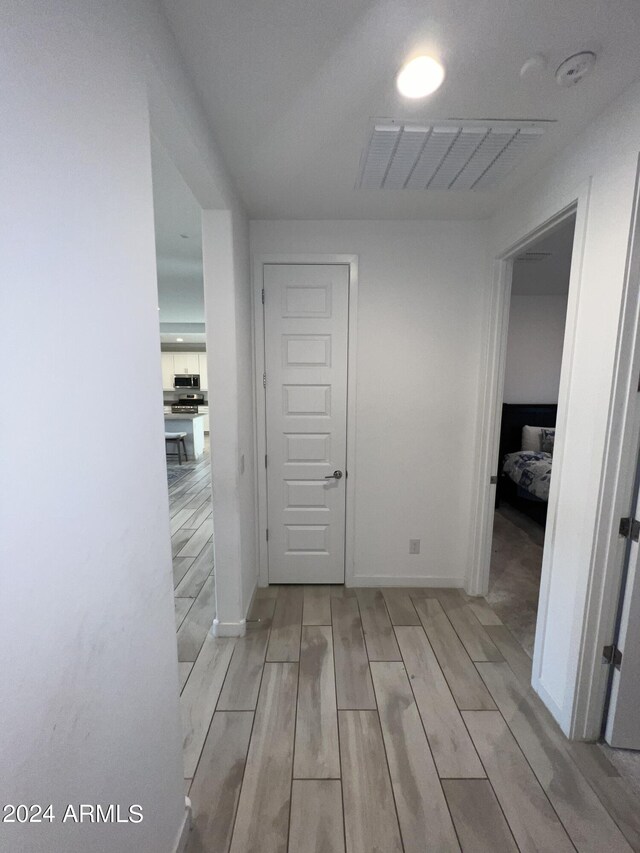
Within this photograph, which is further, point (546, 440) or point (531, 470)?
point (546, 440)

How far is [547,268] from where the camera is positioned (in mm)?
3447

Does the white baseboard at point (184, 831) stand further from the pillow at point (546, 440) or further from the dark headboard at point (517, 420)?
the pillow at point (546, 440)

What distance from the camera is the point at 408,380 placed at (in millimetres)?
2473

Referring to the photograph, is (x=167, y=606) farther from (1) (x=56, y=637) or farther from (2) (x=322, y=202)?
(2) (x=322, y=202)

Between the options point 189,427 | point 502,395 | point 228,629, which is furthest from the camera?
point 189,427

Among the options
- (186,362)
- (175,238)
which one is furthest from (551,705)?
(186,362)

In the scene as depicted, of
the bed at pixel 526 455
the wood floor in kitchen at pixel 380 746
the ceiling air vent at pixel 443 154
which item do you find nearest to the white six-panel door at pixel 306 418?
the wood floor in kitchen at pixel 380 746

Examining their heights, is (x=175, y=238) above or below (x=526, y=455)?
above

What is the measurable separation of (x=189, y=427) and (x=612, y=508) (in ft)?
21.7

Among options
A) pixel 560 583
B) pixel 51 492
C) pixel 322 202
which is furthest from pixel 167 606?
pixel 322 202

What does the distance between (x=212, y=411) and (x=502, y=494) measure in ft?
13.0

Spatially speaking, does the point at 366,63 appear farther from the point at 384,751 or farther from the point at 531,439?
the point at 531,439

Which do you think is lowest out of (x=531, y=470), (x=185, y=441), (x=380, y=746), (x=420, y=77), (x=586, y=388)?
(x=380, y=746)

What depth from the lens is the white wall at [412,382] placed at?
2348mm
